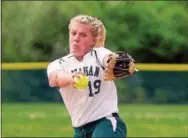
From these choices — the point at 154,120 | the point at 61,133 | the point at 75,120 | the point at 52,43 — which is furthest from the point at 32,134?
the point at 52,43

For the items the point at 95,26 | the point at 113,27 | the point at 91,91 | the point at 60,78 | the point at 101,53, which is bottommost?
the point at 113,27

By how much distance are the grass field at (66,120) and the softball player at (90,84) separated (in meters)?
6.10

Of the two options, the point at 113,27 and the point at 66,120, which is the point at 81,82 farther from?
Answer: the point at 113,27

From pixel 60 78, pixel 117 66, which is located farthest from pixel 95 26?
pixel 60 78

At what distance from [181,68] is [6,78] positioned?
444 centimetres

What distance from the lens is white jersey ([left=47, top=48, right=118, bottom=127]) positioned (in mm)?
4859

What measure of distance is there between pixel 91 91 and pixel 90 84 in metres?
0.06

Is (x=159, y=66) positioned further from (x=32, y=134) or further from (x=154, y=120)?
(x=32, y=134)

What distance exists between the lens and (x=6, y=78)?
17953 millimetres

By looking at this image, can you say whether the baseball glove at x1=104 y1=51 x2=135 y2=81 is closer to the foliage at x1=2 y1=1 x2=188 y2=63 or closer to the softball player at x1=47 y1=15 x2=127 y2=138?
the softball player at x1=47 y1=15 x2=127 y2=138

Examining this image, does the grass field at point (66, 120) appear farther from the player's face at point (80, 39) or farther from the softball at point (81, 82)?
the softball at point (81, 82)

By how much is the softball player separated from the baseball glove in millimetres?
81

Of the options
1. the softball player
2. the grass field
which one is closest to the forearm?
the softball player

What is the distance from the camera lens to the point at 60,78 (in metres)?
4.71
